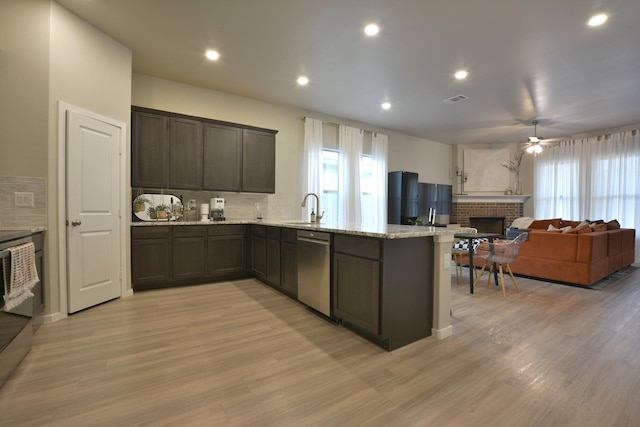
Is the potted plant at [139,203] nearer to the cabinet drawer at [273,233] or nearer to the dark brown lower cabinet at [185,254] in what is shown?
the dark brown lower cabinet at [185,254]

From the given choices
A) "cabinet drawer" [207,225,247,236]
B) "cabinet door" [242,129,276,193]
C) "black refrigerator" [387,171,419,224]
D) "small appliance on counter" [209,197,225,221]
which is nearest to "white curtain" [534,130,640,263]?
"black refrigerator" [387,171,419,224]

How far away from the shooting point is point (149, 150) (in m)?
3.86

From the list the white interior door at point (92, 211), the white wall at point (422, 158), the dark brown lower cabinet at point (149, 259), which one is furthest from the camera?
the white wall at point (422, 158)

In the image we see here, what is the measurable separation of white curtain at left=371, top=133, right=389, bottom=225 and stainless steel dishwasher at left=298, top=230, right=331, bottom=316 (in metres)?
3.61

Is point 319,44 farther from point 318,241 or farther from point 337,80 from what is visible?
point 318,241

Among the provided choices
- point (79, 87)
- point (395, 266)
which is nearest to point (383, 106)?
point (395, 266)

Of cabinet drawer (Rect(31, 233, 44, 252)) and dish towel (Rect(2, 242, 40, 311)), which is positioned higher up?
Answer: cabinet drawer (Rect(31, 233, 44, 252))

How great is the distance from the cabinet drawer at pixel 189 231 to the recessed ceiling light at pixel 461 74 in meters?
4.09

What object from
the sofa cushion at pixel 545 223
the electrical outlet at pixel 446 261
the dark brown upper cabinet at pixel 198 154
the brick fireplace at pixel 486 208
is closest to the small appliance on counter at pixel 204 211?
the dark brown upper cabinet at pixel 198 154

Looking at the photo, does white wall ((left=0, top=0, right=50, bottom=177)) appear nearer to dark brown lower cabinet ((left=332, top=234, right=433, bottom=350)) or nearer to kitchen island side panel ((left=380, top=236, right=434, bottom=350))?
dark brown lower cabinet ((left=332, top=234, right=433, bottom=350))

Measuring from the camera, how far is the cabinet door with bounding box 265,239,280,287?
12.2 feet

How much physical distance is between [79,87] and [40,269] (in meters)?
1.81

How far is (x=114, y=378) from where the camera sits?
1848 millimetres

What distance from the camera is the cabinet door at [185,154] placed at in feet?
13.3
